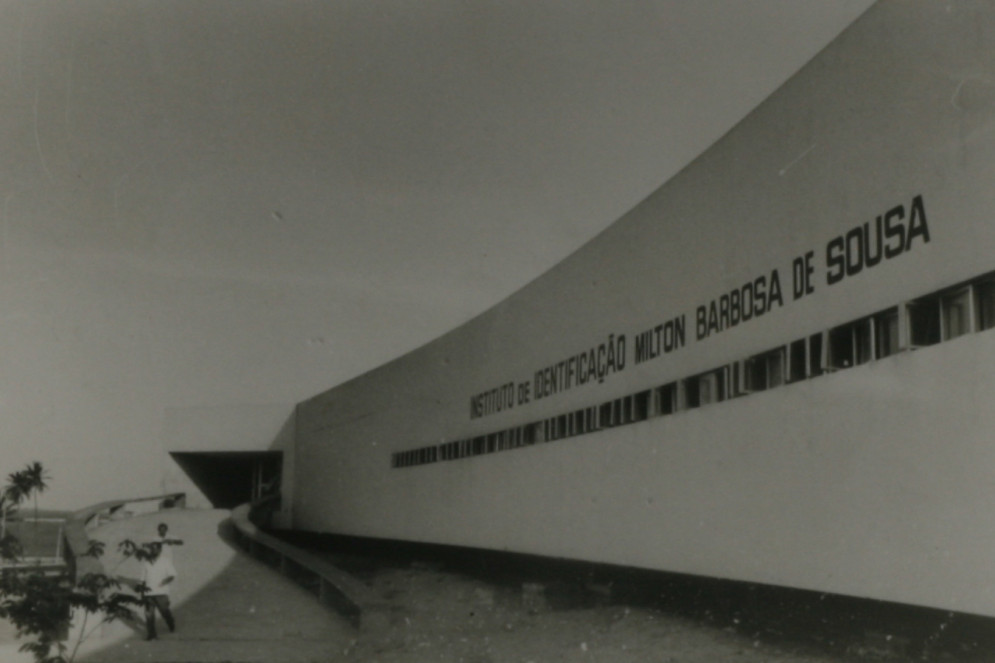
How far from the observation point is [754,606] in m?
11.9

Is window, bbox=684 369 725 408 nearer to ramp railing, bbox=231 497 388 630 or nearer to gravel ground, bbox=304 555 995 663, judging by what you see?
gravel ground, bbox=304 555 995 663

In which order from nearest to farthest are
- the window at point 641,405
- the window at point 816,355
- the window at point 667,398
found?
the window at point 816,355
the window at point 667,398
the window at point 641,405

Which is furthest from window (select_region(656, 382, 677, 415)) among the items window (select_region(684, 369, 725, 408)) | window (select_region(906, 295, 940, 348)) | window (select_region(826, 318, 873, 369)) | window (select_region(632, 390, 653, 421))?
window (select_region(906, 295, 940, 348))

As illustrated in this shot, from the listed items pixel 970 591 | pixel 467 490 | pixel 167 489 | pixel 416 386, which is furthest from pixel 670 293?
pixel 167 489

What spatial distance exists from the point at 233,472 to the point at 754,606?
44.8 m

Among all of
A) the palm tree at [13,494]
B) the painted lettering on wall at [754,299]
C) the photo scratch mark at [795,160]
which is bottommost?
the palm tree at [13,494]

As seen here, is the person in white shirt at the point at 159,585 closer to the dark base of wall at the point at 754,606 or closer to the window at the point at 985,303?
the dark base of wall at the point at 754,606

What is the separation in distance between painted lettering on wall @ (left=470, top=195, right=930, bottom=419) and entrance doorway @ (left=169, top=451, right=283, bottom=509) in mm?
29291

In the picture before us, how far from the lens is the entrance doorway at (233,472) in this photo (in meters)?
46.0

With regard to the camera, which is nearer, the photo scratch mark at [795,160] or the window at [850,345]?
the window at [850,345]

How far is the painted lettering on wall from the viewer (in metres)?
8.70

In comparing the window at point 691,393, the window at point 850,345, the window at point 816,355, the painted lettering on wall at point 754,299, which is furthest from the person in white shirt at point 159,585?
the window at point 850,345

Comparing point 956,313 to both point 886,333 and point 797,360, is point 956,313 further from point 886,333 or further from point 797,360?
point 797,360

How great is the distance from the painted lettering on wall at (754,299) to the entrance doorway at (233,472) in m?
29.3
